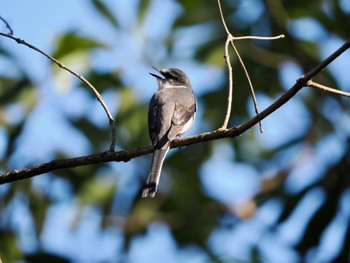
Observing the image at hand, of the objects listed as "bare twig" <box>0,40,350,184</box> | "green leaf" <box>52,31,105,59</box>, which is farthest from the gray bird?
"green leaf" <box>52,31,105,59</box>

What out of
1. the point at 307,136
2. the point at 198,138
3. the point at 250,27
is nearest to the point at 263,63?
the point at 250,27

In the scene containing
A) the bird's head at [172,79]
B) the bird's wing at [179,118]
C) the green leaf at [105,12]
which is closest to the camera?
the bird's wing at [179,118]

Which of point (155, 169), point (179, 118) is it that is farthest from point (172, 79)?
point (155, 169)

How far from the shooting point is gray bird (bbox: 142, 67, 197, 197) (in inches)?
198

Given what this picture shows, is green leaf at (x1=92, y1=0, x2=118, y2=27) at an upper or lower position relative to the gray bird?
upper

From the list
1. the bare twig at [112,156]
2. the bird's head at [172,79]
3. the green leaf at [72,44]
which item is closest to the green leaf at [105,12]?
the green leaf at [72,44]

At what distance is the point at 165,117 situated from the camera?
575 centimetres

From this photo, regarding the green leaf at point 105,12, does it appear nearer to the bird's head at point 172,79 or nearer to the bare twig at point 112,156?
the bird's head at point 172,79

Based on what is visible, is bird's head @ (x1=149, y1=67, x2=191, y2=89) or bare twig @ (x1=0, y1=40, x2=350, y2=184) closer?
bare twig @ (x1=0, y1=40, x2=350, y2=184)

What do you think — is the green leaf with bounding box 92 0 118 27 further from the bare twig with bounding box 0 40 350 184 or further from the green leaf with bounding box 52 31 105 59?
the bare twig with bounding box 0 40 350 184

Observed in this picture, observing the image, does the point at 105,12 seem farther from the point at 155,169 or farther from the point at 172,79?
the point at 155,169

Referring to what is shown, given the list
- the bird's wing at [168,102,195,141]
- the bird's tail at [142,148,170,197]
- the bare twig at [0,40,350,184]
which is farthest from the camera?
the bird's wing at [168,102,195,141]

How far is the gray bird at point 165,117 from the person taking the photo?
16.5ft

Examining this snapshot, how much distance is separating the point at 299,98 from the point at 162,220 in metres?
2.17
